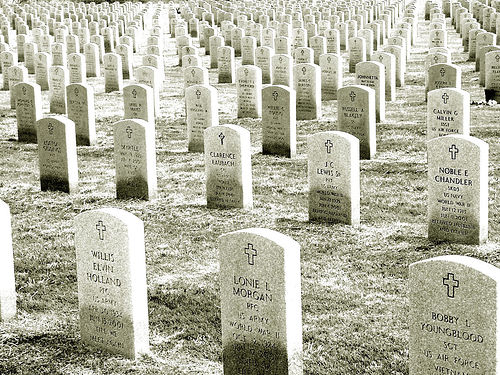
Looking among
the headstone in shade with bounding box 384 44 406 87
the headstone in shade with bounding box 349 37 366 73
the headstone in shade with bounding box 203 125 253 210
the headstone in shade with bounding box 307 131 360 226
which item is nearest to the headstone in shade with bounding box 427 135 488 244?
the headstone in shade with bounding box 307 131 360 226

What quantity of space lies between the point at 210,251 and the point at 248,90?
7.05 m

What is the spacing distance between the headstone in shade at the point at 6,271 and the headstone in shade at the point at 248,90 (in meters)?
8.48

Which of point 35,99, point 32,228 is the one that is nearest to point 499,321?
point 32,228

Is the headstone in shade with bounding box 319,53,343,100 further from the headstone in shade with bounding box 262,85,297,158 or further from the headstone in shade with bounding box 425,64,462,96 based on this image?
the headstone in shade with bounding box 262,85,297,158

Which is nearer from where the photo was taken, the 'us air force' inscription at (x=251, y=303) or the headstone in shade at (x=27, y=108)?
the 'us air force' inscription at (x=251, y=303)

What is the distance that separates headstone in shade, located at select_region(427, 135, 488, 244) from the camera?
8.80 metres

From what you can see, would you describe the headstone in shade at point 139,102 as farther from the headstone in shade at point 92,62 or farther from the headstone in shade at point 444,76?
the headstone in shade at point 92,62

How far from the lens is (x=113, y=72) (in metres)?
19.9

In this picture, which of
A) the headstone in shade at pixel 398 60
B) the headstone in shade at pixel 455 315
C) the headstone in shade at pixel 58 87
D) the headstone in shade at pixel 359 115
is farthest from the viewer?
the headstone in shade at pixel 398 60

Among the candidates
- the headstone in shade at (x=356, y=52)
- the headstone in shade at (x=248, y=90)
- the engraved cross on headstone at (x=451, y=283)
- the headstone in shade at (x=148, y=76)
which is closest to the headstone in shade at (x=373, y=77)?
the headstone in shade at (x=248, y=90)

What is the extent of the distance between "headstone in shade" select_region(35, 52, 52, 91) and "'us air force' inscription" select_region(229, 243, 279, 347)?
576 inches

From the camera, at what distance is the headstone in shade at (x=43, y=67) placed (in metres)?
20.1

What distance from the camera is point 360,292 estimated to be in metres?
8.12

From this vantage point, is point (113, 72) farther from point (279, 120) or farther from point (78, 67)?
point (279, 120)
